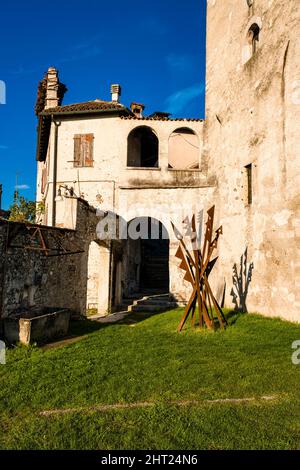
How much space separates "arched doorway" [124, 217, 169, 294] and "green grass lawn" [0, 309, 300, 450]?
10279 millimetres

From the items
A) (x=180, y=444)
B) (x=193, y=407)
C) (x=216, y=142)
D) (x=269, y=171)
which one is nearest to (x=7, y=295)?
(x=193, y=407)

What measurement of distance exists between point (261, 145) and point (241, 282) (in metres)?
4.66

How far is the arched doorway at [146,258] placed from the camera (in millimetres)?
18844

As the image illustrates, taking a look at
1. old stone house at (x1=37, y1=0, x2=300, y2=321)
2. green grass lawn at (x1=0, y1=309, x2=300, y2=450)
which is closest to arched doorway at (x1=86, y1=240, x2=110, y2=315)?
old stone house at (x1=37, y1=0, x2=300, y2=321)

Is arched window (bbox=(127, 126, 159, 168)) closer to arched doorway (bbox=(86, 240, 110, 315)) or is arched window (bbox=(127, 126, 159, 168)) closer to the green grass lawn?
arched doorway (bbox=(86, 240, 110, 315))

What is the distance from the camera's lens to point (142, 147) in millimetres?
20312

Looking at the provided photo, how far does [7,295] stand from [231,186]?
354 inches

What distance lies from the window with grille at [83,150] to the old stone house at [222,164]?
0.05 meters

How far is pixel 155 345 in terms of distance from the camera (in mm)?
7938

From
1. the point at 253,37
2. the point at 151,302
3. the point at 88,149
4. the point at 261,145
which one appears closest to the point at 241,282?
the point at 151,302

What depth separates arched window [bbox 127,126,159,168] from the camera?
1767 centimetres

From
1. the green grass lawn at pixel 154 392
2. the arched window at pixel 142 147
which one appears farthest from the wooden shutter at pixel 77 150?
the green grass lawn at pixel 154 392

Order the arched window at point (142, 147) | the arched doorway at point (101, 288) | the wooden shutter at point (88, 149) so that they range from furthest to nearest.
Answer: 1. the arched window at point (142, 147)
2. the wooden shutter at point (88, 149)
3. the arched doorway at point (101, 288)

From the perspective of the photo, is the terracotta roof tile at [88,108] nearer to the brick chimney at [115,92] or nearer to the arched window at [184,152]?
the brick chimney at [115,92]
